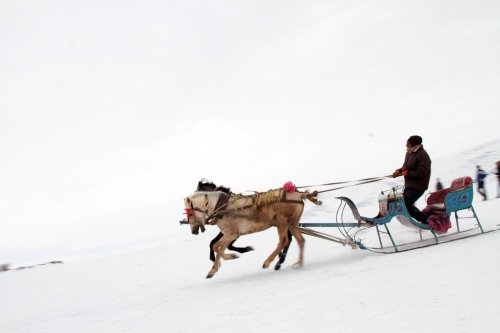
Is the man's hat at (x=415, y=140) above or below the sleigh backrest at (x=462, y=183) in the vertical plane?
above

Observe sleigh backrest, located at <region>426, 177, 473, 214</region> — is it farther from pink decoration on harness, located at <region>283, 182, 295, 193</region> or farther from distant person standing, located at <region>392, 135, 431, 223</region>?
pink decoration on harness, located at <region>283, 182, 295, 193</region>

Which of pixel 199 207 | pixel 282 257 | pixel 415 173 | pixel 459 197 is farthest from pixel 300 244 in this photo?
pixel 459 197

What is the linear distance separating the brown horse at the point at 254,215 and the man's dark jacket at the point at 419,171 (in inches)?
78.8

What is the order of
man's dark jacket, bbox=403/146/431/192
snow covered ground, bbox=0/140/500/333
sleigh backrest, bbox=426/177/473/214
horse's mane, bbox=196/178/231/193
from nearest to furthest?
snow covered ground, bbox=0/140/500/333 < man's dark jacket, bbox=403/146/431/192 < sleigh backrest, bbox=426/177/473/214 < horse's mane, bbox=196/178/231/193

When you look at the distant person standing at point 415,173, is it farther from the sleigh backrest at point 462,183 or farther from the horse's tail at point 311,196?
the horse's tail at point 311,196

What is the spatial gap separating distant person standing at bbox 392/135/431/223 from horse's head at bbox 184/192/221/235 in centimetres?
338

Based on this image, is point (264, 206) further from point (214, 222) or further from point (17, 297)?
point (17, 297)

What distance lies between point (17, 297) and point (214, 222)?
250 inches

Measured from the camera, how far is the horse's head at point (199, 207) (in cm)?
795

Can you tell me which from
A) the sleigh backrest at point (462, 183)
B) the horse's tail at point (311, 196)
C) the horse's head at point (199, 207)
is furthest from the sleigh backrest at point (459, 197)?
the horse's head at point (199, 207)

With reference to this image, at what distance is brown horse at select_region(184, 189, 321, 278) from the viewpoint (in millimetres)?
7734

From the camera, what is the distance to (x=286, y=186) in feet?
25.2

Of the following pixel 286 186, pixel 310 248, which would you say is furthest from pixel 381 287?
pixel 310 248

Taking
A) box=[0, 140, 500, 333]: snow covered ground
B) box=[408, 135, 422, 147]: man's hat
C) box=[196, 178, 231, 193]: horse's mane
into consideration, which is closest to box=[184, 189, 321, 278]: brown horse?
box=[196, 178, 231, 193]: horse's mane
